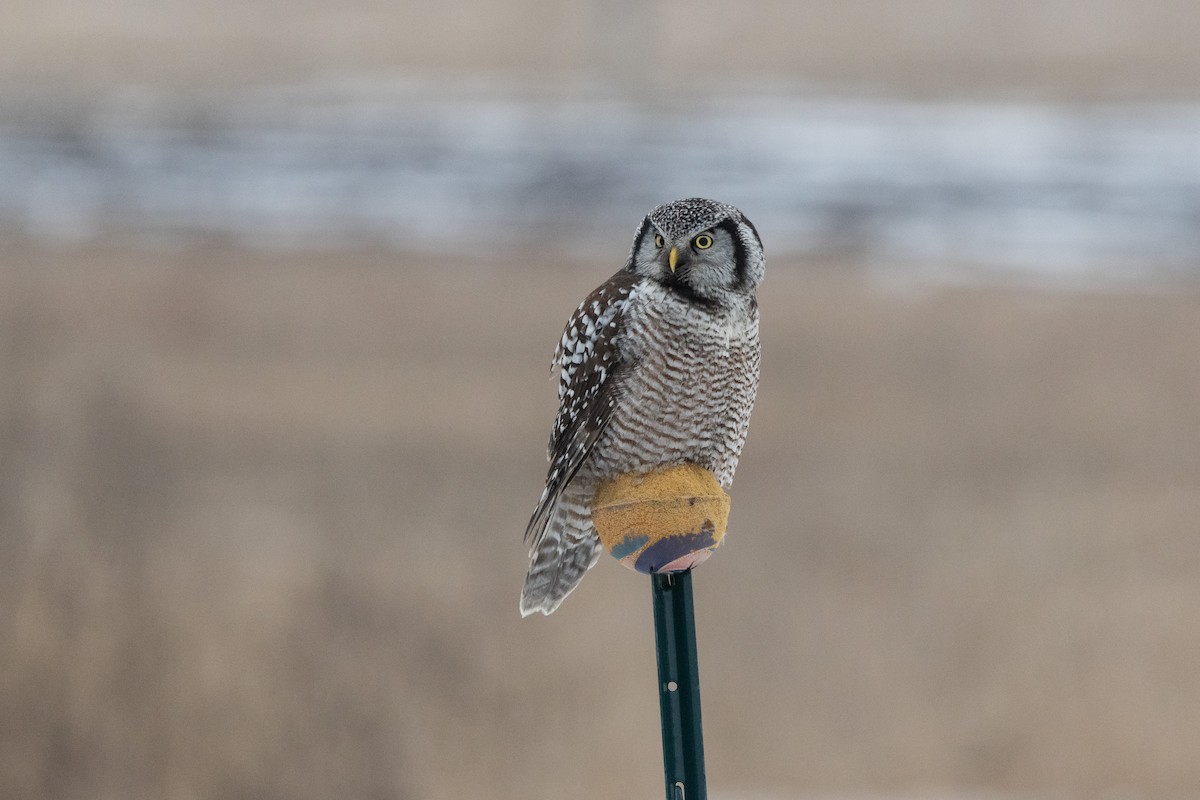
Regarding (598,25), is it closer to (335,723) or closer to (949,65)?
(949,65)

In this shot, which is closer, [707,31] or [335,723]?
[335,723]

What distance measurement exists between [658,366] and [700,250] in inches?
10.1

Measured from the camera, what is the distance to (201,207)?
855 centimetres

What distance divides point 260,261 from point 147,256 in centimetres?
66

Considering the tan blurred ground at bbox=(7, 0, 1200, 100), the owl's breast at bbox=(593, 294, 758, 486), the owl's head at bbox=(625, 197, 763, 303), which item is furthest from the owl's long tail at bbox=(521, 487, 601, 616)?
the tan blurred ground at bbox=(7, 0, 1200, 100)

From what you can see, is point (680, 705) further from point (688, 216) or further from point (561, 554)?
point (688, 216)

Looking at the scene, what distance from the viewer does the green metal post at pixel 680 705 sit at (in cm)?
207

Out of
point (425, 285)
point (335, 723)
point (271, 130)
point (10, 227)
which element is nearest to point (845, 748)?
point (335, 723)

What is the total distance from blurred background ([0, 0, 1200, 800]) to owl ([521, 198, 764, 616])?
3297 millimetres

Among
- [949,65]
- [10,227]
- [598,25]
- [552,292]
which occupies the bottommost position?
[552,292]

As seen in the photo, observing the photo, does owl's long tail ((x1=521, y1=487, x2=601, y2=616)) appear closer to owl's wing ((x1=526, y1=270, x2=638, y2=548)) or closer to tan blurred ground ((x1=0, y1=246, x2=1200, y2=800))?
owl's wing ((x1=526, y1=270, x2=638, y2=548))

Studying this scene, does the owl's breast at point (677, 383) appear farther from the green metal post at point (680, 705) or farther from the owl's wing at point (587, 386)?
the green metal post at point (680, 705)

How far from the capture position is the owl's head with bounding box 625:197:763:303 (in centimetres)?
247

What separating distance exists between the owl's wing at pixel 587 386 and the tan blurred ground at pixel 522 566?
328 centimetres
